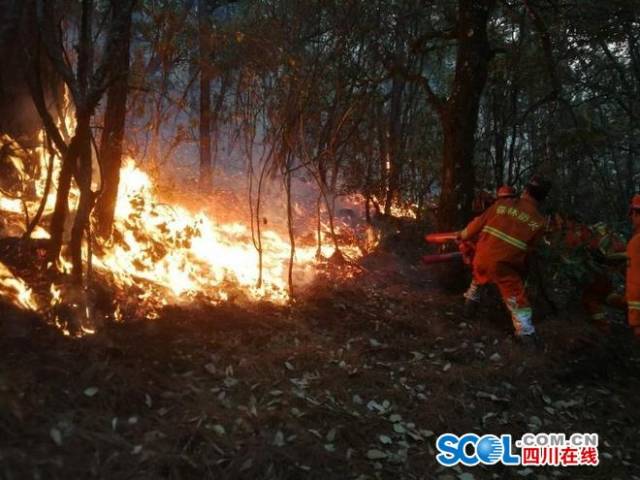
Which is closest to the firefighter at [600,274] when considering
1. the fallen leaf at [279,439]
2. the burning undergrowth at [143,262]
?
the burning undergrowth at [143,262]

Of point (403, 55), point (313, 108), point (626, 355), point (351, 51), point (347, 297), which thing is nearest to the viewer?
point (626, 355)

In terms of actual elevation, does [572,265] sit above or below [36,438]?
above

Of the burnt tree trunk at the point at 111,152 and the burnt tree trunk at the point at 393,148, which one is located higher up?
the burnt tree trunk at the point at 393,148

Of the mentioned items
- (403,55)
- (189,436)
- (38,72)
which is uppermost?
(403,55)

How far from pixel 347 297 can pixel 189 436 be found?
3602mm

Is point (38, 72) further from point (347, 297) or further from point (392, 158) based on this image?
point (392, 158)

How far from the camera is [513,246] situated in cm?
560

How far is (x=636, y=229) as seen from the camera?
17.8ft

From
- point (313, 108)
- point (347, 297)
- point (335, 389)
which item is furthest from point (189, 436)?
point (313, 108)

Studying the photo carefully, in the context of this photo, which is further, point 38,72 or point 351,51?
point 351,51

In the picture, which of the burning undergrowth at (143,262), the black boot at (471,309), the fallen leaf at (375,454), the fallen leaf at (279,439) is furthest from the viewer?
the black boot at (471,309)

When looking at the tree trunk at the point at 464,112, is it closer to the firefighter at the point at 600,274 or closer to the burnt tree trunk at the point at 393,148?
the firefighter at the point at 600,274

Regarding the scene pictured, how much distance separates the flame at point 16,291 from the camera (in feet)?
13.8

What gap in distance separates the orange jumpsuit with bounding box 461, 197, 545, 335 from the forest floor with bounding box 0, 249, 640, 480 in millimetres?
443
